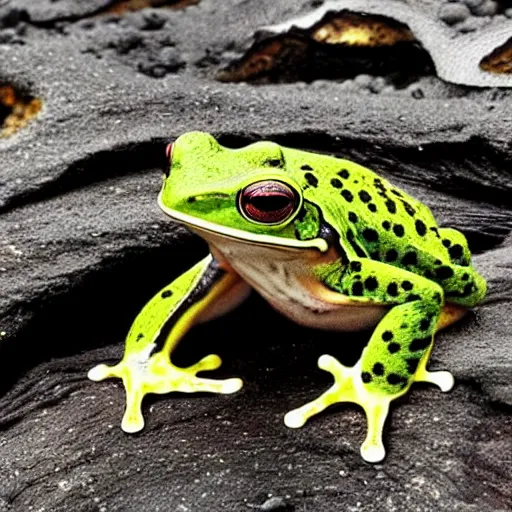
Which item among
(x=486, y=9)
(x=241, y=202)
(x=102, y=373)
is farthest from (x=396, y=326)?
(x=486, y=9)

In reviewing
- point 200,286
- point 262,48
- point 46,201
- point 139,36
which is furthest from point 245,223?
point 139,36

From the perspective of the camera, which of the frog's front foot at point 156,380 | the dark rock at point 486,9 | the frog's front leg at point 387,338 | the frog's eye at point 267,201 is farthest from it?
the dark rock at point 486,9

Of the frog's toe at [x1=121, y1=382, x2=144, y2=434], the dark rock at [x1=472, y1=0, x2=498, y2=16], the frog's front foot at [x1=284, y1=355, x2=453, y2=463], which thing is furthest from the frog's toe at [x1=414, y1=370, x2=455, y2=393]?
the dark rock at [x1=472, y1=0, x2=498, y2=16]

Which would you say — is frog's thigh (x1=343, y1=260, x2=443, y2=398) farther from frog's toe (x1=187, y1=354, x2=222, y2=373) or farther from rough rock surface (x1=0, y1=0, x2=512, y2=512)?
frog's toe (x1=187, y1=354, x2=222, y2=373)

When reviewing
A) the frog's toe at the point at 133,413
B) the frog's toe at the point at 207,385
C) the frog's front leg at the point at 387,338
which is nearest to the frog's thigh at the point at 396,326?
the frog's front leg at the point at 387,338

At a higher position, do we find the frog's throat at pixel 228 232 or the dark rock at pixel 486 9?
the frog's throat at pixel 228 232

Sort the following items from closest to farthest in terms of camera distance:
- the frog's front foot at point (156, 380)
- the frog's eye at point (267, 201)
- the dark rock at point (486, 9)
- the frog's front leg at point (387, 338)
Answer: the frog's eye at point (267, 201)
the frog's front leg at point (387, 338)
the frog's front foot at point (156, 380)
the dark rock at point (486, 9)

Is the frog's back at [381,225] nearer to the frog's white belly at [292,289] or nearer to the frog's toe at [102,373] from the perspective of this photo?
the frog's white belly at [292,289]
